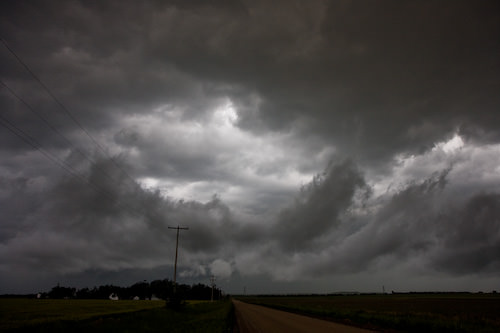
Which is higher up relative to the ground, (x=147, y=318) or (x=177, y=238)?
(x=177, y=238)

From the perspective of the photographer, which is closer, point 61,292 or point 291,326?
point 291,326

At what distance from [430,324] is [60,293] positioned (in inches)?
7862

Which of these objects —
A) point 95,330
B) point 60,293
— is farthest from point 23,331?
point 60,293

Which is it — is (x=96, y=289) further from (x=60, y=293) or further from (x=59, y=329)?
(x=59, y=329)

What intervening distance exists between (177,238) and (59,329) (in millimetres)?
40867

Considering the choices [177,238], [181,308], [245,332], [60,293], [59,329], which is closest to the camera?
[59,329]

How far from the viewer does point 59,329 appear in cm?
2109

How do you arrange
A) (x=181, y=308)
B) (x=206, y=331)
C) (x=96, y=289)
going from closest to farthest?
(x=206, y=331) < (x=181, y=308) < (x=96, y=289)

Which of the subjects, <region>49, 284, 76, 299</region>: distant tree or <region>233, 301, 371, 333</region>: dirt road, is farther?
<region>49, 284, 76, 299</region>: distant tree

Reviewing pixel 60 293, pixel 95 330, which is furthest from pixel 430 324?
pixel 60 293

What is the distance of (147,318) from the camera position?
117 feet

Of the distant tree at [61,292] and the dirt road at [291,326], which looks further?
the distant tree at [61,292]

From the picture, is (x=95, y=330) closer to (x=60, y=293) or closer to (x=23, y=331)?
(x=23, y=331)

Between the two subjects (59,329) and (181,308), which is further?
(181,308)
